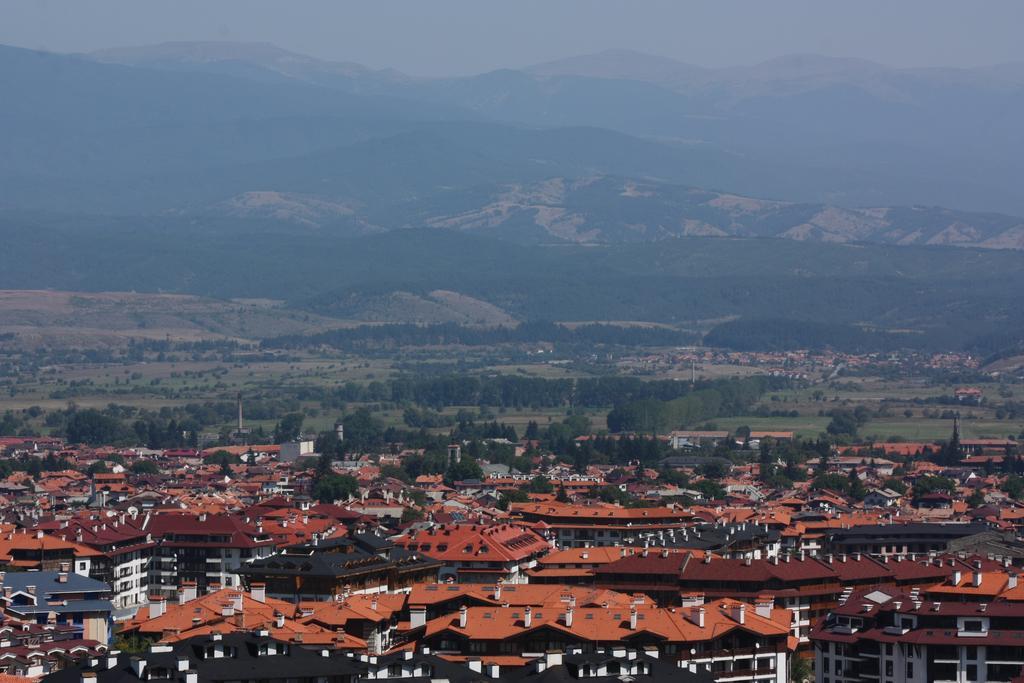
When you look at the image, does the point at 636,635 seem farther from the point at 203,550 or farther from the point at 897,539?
the point at 897,539

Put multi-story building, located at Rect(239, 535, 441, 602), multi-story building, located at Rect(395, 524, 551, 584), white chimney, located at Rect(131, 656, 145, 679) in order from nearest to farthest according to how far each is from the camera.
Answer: white chimney, located at Rect(131, 656, 145, 679), multi-story building, located at Rect(239, 535, 441, 602), multi-story building, located at Rect(395, 524, 551, 584)

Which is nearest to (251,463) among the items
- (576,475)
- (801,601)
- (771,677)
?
(576,475)

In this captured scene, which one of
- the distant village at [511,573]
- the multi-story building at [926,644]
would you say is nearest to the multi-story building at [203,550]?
the distant village at [511,573]

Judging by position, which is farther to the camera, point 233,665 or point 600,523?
point 600,523

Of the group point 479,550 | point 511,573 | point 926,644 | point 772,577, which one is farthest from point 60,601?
point 926,644

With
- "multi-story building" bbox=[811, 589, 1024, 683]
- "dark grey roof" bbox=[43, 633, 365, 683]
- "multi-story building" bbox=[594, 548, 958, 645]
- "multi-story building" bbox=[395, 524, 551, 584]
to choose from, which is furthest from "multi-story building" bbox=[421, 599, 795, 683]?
"multi-story building" bbox=[395, 524, 551, 584]

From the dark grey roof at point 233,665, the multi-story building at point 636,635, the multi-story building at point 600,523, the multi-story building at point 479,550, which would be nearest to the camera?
the dark grey roof at point 233,665

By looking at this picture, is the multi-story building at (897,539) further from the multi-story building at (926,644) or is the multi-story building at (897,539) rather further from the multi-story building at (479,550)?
the multi-story building at (926,644)

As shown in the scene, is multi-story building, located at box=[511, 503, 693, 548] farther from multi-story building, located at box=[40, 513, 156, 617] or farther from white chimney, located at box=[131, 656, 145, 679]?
white chimney, located at box=[131, 656, 145, 679]

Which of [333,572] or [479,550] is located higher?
[333,572]
